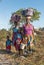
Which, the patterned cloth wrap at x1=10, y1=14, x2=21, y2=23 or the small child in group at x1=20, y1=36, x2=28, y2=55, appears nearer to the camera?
the small child in group at x1=20, y1=36, x2=28, y2=55

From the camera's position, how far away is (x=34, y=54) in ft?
34.4

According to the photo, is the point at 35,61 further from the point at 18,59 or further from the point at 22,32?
the point at 22,32

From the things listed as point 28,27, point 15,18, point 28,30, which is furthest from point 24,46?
point 15,18

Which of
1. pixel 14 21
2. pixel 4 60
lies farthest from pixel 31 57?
pixel 14 21

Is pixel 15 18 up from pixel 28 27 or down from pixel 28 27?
up

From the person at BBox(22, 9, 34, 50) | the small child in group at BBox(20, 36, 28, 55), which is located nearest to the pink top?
the person at BBox(22, 9, 34, 50)

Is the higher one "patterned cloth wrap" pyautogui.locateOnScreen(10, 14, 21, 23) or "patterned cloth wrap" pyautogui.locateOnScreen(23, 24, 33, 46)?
"patterned cloth wrap" pyautogui.locateOnScreen(10, 14, 21, 23)

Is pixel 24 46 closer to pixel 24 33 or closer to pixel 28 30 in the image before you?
pixel 24 33

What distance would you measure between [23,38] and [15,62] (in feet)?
5.64

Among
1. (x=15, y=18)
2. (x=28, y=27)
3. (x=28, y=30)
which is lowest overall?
(x=28, y=30)

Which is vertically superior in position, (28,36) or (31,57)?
(28,36)

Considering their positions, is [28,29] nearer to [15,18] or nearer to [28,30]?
[28,30]

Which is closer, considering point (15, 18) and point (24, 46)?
point (24, 46)

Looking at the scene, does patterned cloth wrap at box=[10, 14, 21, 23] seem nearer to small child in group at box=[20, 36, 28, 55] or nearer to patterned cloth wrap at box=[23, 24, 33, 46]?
patterned cloth wrap at box=[23, 24, 33, 46]
